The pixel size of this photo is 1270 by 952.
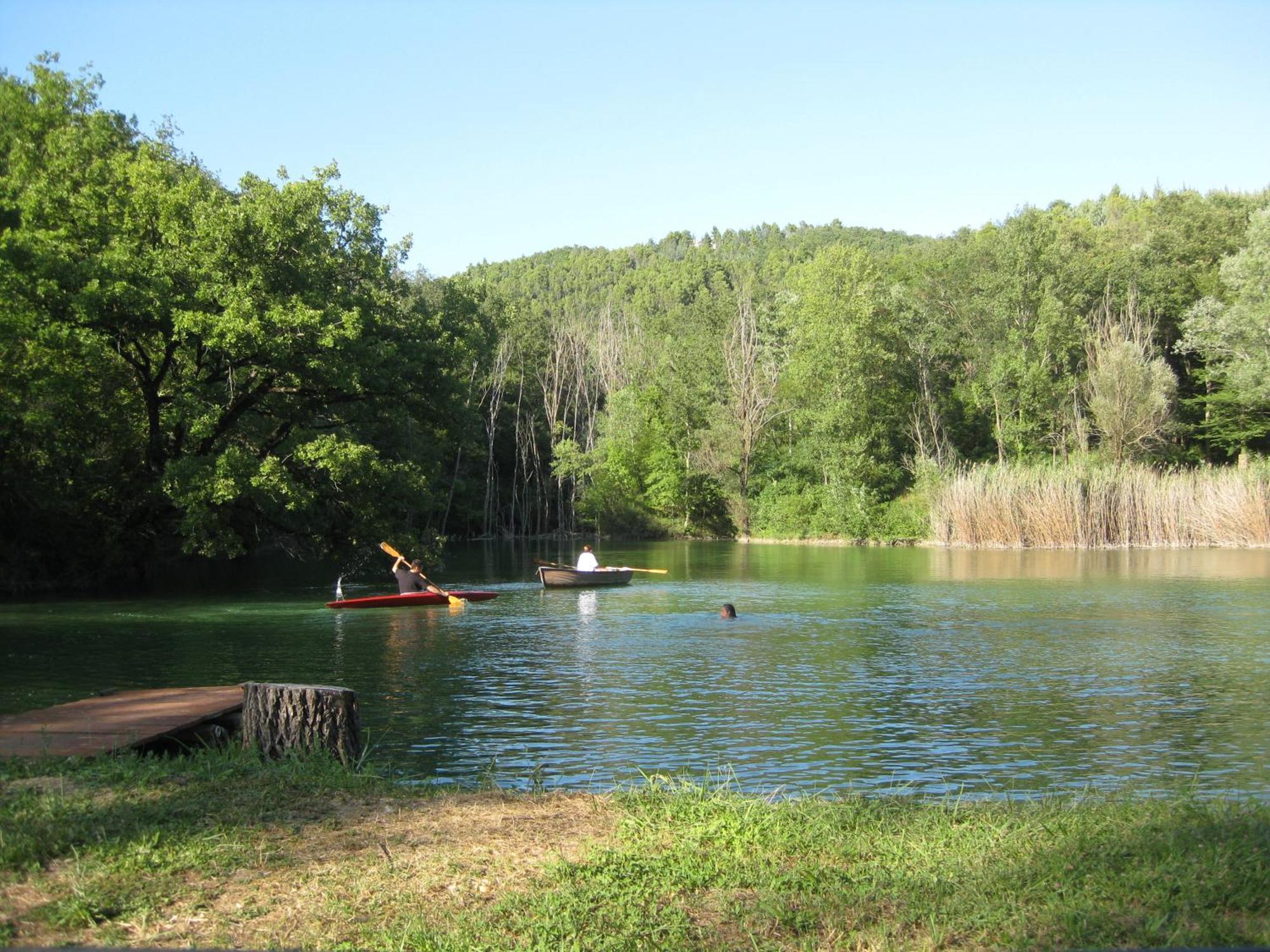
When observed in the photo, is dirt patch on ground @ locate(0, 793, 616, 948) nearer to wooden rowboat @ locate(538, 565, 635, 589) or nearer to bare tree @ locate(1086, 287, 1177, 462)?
wooden rowboat @ locate(538, 565, 635, 589)

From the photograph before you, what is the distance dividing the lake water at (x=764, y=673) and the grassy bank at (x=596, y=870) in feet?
7.52

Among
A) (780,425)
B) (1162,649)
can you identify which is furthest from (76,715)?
(780,425)

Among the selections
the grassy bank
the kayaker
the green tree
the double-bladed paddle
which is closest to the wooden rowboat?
the double-bladed paddle

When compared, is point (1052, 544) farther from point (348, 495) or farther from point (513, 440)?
point (513, 440)

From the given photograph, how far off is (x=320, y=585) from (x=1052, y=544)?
89.4 ft

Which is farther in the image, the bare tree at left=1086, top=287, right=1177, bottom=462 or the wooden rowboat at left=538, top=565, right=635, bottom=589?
the bare tree at left=1086, top=287, right=1177, bottom=462

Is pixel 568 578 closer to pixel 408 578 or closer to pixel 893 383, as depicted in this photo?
pixel 408 578

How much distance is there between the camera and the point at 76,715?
9453 millimetres

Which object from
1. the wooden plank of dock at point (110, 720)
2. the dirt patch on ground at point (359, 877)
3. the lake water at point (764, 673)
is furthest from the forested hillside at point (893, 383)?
the dirt patch on ground at point (359, 877)

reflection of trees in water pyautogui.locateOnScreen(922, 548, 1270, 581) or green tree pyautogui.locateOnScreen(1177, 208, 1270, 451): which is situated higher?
green tree pyautogui.locateOnScreen(1177, 208, 1270, 451)

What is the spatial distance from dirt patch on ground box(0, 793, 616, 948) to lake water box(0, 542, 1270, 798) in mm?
2430

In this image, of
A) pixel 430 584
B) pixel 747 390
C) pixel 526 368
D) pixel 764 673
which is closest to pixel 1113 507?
pixel 747 390

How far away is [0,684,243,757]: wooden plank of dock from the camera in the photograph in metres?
8.14

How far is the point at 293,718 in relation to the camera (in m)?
8.15
